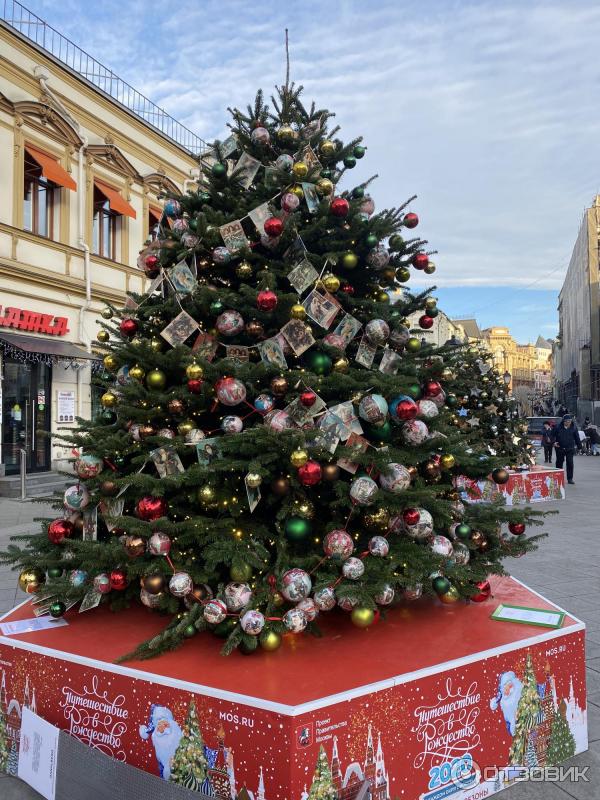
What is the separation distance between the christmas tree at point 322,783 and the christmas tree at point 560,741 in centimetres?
123

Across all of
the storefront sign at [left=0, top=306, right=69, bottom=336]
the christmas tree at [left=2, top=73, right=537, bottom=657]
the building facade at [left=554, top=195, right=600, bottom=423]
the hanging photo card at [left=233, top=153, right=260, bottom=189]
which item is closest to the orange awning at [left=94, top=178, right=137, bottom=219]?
the storefront sign at [left=0, top=306, right=69, bottom=336]

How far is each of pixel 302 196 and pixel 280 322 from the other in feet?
2.49

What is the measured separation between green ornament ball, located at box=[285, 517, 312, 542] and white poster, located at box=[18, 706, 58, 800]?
1277mm

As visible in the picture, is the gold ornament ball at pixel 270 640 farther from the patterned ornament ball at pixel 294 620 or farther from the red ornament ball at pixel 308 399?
the red ornament ball at pixel 308 399

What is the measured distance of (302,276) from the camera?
3.11 m

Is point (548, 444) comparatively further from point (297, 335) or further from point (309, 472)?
point (309, 472)

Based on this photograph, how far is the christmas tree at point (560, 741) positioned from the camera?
265cm

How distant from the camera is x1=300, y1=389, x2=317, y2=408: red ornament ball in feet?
8.87

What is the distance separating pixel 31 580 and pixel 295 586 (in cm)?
155

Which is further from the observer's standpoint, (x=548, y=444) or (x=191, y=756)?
(x=548, y=444)

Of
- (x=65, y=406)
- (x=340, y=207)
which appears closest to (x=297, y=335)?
(x=340, y=207)

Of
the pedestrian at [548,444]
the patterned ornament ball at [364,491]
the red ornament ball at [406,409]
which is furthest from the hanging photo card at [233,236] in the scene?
the pedestrian at [548,444]

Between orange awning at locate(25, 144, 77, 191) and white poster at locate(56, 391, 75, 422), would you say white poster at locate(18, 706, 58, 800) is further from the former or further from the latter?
orange awning at locate(25, 144, 77, 191)

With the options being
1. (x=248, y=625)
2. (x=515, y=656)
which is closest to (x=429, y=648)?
(x=515, y=656)
